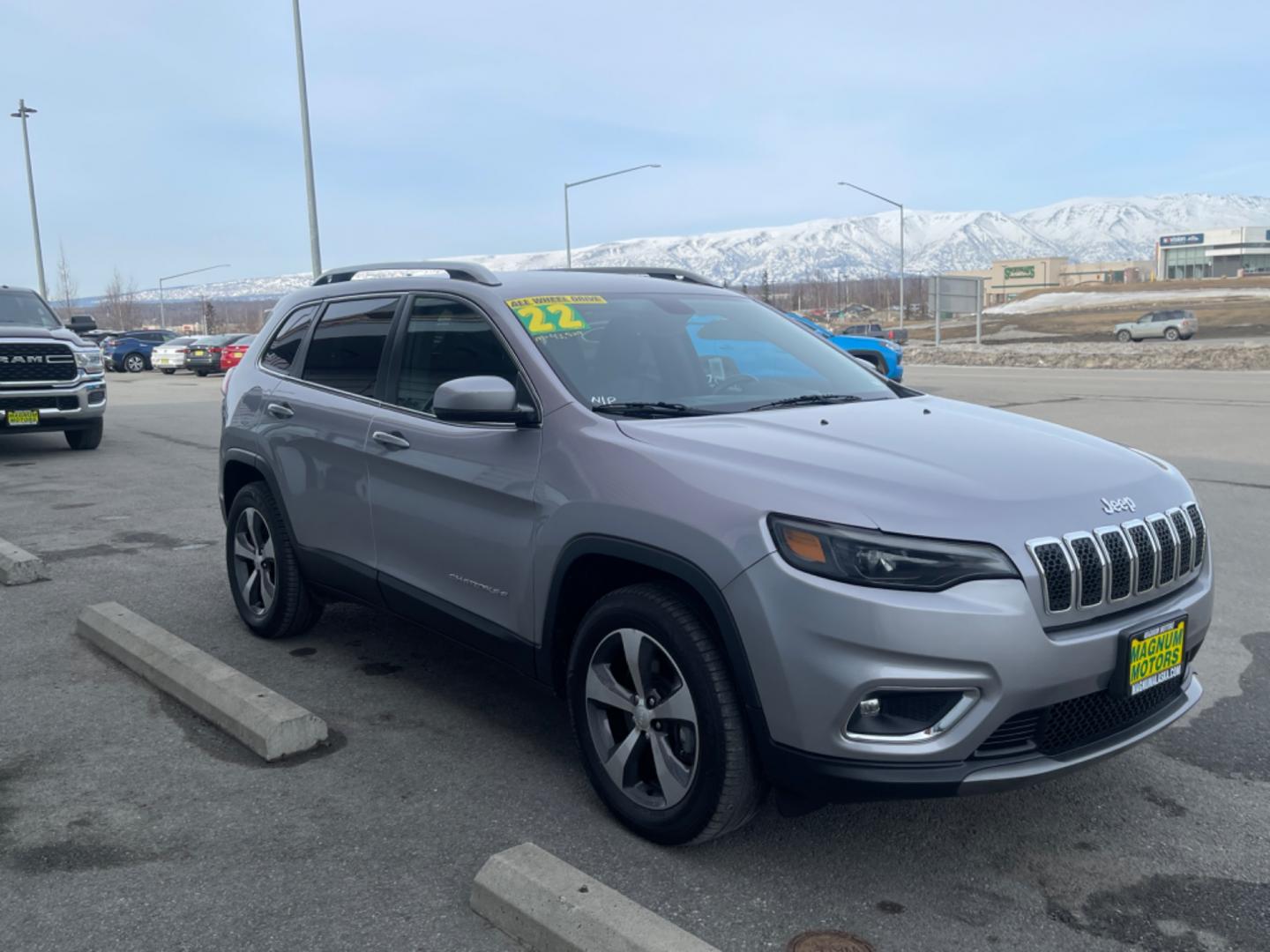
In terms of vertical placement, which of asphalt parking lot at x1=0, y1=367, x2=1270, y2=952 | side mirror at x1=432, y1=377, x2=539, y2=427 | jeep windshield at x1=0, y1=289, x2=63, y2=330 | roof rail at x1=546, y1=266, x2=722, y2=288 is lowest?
asphalt parking lot at x1=0, y1=367, x2=1270, y2=952

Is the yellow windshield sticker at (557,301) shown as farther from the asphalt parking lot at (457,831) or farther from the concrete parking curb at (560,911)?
the concrete parking curb at (560,911)

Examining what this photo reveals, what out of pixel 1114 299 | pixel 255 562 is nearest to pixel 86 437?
pixel 255 562

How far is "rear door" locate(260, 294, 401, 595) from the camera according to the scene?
471 centimetres

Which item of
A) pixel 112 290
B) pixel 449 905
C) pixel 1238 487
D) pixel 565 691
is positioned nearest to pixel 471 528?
pixel 565 691

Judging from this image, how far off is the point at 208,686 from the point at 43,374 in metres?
10.3

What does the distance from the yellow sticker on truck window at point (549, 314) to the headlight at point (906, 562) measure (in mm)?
1632

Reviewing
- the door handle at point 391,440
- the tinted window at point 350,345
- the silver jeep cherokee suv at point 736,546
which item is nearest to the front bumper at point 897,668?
the silver jeep cherokee suv at point 736,546

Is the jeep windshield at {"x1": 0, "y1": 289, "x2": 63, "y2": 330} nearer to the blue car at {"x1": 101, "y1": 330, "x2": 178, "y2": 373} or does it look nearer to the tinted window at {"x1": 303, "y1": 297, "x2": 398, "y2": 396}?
the tinted window at {"x1": 303, "y1": 297, "x2": 398, "y2": 396}

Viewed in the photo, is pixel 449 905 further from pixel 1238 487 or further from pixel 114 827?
pixel 1238 487

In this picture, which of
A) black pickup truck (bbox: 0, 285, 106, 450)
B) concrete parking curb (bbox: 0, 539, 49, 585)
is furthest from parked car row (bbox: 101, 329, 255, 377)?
concrete parking curb (bbox: 0, 539, 49, 585)

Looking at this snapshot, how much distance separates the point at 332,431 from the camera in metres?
4.85

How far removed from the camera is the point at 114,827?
359 centimetres

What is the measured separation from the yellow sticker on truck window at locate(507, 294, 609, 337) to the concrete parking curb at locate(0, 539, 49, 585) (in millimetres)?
4272

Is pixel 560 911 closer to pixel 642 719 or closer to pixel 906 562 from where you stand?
pixel 642 719
